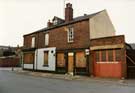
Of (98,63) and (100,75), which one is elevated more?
(98,63)

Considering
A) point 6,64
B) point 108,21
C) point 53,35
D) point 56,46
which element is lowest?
point 6,64

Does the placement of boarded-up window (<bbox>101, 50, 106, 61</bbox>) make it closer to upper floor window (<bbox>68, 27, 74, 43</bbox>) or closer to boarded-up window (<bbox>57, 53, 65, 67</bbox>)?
upper floor window (<bbox>68, 27, 74, 43</bbox>)

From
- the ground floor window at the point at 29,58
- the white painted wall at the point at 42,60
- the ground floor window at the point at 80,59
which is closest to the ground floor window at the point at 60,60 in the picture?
the white painted wall at the point at 42,60

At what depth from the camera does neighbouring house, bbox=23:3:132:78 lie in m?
19.6

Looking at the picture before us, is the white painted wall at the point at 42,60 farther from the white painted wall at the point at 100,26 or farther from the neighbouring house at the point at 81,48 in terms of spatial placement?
the white painted wall at the point at 100,26

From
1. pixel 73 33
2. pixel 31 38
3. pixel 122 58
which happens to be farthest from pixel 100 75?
pixel 31 38

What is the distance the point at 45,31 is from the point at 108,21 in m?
9.96

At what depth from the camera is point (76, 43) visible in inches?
942

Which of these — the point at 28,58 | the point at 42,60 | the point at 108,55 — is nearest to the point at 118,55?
the point at 108,55

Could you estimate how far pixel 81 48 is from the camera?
75.5ft

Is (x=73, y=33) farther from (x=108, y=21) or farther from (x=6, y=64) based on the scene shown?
(x=6, y=64)

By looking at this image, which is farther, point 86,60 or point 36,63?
point 36,63

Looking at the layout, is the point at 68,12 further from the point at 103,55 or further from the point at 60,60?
the point at 103,55

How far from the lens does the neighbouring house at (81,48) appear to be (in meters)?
19.6
